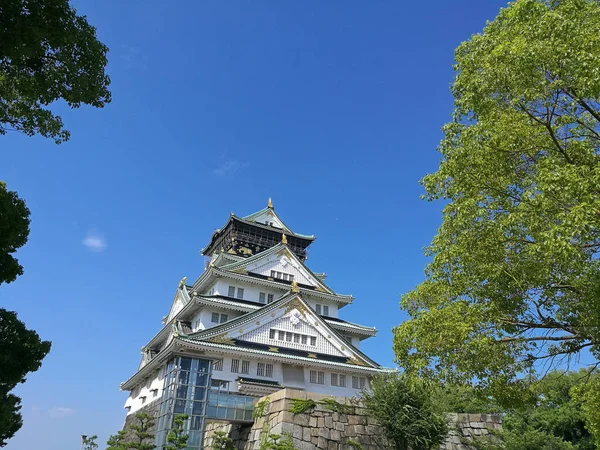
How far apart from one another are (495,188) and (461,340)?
327 cm

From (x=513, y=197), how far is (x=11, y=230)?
964 cm

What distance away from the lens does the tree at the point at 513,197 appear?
7.71 m

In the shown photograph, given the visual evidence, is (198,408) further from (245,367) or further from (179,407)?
(245,367)

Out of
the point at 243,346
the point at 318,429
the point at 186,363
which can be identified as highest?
the point at 243,346

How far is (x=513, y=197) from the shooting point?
8.89 metres

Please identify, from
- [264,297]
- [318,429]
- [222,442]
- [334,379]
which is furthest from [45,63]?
[264,297]

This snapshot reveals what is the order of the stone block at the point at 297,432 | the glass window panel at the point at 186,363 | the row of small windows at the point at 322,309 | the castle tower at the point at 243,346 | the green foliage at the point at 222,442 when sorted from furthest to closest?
the row of small windows at the point at 322,309, the glass window panel at the point at 186,363, the castle tower at the point at 243,346, the green foliage at the point at 222,442, the stone block at the point at 297,432

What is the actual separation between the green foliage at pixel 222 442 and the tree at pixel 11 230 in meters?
11.1

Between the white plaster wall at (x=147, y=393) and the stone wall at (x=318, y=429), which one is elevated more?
the white plaster wall at (x=147, y=393)

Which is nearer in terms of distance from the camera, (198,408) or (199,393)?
(198,408)

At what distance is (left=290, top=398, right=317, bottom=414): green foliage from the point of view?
15320mm

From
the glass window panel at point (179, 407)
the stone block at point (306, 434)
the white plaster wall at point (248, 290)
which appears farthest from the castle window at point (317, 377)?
the stone block at point (306, 434)

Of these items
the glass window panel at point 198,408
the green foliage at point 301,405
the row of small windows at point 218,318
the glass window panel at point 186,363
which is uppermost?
the row of small windows at point 218,318

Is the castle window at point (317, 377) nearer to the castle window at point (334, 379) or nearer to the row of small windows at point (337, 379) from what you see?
the row of small windows at point (337, 379)
